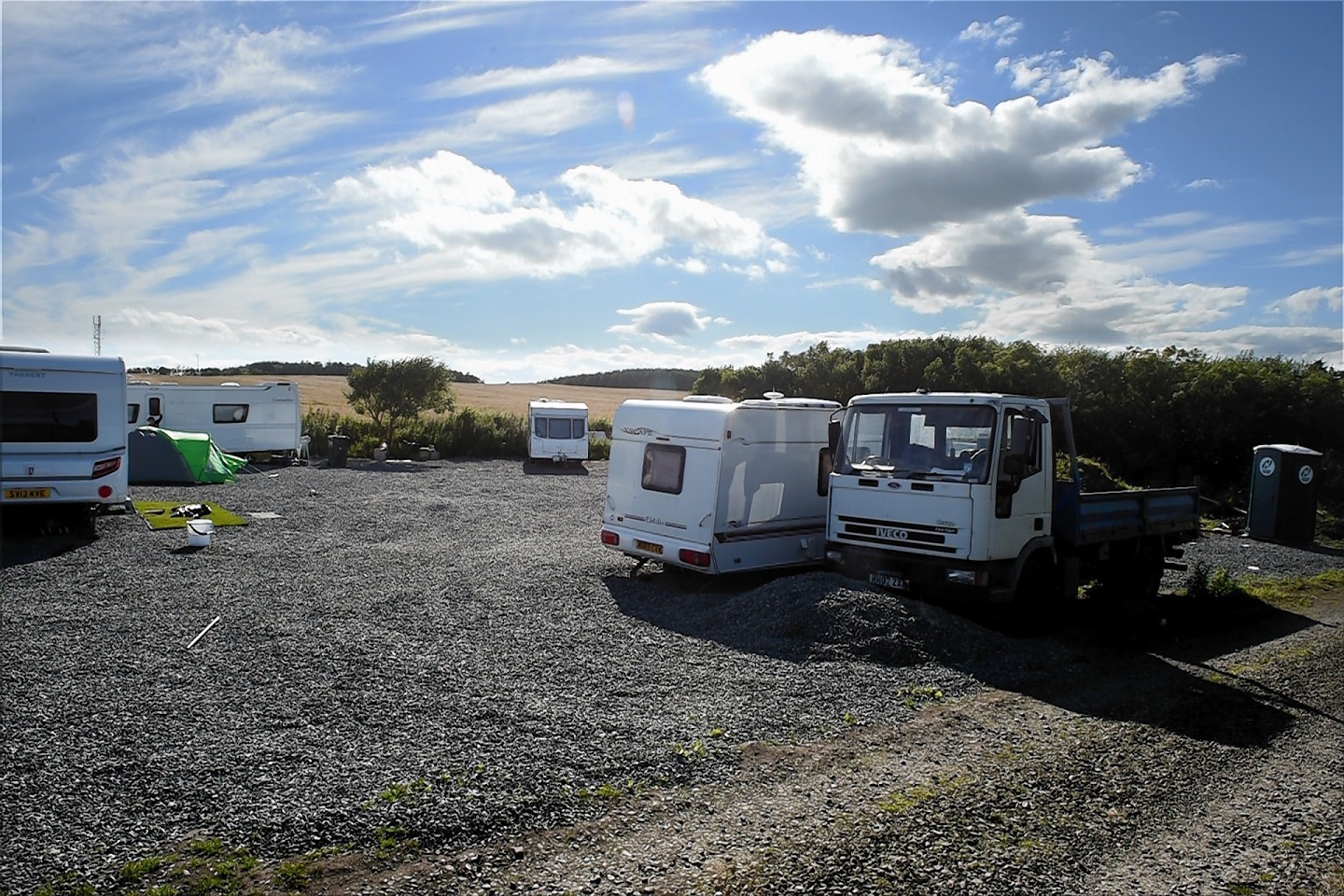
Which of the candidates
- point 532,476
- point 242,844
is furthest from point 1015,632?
point 532,476

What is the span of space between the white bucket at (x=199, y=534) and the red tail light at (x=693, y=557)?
7.18 m

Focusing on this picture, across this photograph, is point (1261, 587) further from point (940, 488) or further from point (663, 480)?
point (663, 480)

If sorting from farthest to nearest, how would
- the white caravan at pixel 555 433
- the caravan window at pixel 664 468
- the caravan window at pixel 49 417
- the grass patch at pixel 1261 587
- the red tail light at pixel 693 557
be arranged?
1. the white caravan at pixel 555 433
2. the caravan window at pixel 49 417
3. the grass patch at pixel 1261 587
4. the caravan window at pixel 664 468
5. the red tail light at pixel 693 557

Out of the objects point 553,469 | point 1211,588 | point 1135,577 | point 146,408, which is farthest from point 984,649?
point 146,408

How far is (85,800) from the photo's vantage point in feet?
15.7

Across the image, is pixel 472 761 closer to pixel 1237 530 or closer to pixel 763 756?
pixel 763 756

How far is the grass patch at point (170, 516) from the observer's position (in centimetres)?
1491

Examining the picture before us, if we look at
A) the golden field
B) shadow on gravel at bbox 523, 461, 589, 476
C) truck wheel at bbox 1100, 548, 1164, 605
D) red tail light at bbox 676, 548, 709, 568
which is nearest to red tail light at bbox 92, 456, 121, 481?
red tail light at bbox 676, 548, 709, 568

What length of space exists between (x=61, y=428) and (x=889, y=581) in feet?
39.6

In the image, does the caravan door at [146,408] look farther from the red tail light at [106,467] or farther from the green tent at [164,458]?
the red tail light at [106,467]

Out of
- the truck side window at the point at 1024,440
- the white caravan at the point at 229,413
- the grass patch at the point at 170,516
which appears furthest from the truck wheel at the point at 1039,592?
the white caravan at the point at 229,413

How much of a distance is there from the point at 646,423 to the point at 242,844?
25.3 ft

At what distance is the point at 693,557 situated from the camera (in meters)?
10.7

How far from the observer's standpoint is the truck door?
888 centimetres
